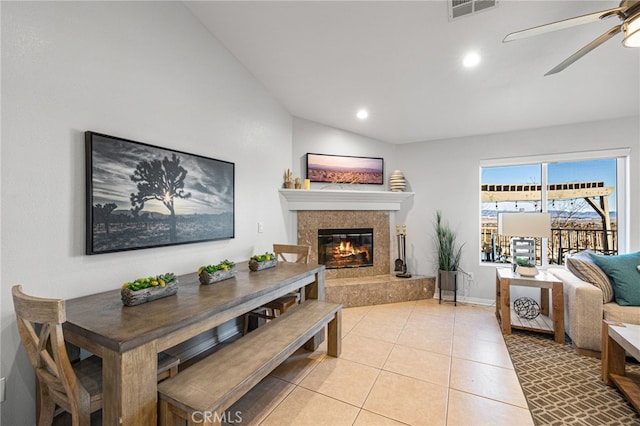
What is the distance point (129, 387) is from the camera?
3.87 ft

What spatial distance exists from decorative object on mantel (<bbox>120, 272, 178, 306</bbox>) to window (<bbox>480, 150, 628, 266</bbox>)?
A: 14.1 ft

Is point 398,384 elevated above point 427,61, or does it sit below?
below

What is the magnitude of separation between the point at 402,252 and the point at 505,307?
175 centimetres

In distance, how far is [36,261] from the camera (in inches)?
61.7

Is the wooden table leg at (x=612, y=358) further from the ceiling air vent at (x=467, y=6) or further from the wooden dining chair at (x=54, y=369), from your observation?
the wooden dining chair at (x=54, y=369)

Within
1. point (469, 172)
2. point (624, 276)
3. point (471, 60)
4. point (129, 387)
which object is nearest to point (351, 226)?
point (469, 172)

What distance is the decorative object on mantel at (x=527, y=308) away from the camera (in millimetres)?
3384

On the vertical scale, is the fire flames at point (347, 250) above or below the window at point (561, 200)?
below

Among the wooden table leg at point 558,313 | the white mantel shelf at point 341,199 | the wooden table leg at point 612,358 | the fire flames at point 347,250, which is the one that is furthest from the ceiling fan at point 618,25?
the fire flames at point 347,250

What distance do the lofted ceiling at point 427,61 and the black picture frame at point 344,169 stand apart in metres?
0.74

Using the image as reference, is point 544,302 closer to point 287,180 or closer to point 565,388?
point 565,388

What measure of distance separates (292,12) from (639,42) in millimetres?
2399

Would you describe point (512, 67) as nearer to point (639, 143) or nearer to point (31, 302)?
point (639, 143)

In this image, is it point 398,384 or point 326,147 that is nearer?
point 398,384
